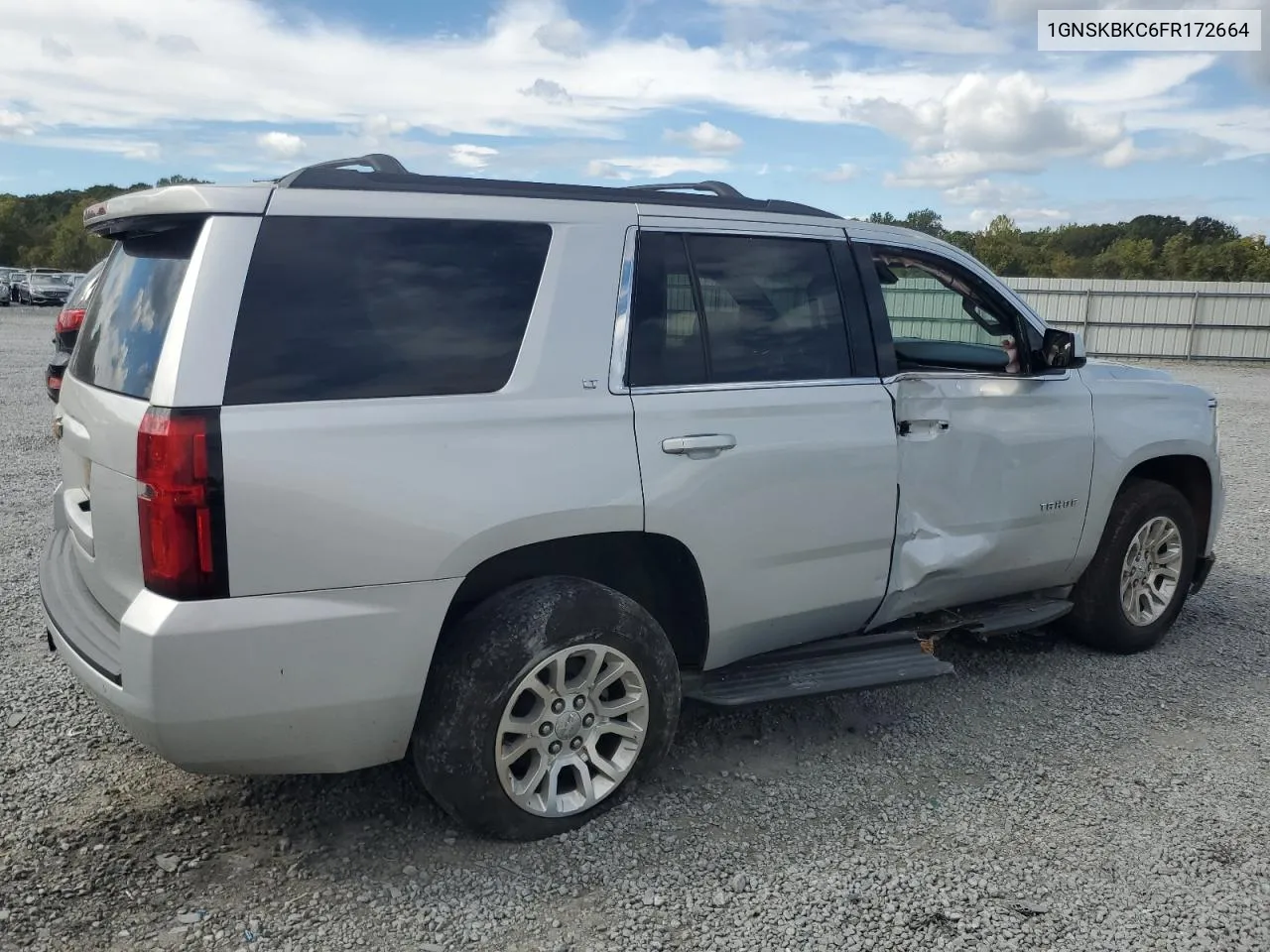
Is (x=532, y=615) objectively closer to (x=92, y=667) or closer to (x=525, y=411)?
(x=525, y=411)

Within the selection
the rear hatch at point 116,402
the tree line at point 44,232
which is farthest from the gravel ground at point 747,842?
the tree line at point 44,232

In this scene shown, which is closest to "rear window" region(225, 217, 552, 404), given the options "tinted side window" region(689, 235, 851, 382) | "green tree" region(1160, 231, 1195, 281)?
"tinted side window" region(689, 235, 851, 382)

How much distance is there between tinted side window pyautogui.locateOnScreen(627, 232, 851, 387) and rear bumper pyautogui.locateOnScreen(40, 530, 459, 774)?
3.46 feet

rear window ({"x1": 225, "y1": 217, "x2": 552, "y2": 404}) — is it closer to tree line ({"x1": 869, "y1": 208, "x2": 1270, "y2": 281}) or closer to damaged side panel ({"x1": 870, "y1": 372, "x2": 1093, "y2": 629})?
damaged side panel ({"x1": 870, "y1": 372, "x2": 1093, "y2": 629})

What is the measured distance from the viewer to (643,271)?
134 inches

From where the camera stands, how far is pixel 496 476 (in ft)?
9.71

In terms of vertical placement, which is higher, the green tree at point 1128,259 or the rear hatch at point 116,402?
the green tree at point 1128,259

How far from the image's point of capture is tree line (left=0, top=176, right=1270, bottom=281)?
162ft

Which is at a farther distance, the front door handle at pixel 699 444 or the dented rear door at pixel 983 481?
the dented rear door at pixel 983 481

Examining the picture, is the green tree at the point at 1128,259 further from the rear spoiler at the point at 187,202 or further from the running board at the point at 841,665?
the rear spoiler at the point at 187,202

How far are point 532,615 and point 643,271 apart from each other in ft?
3.81

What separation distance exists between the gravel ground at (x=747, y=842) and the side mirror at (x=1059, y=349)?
1417 mm

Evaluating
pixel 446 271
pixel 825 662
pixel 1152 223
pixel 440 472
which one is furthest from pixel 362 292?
pixel 1152 223

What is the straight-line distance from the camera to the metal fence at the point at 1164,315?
955 inches
